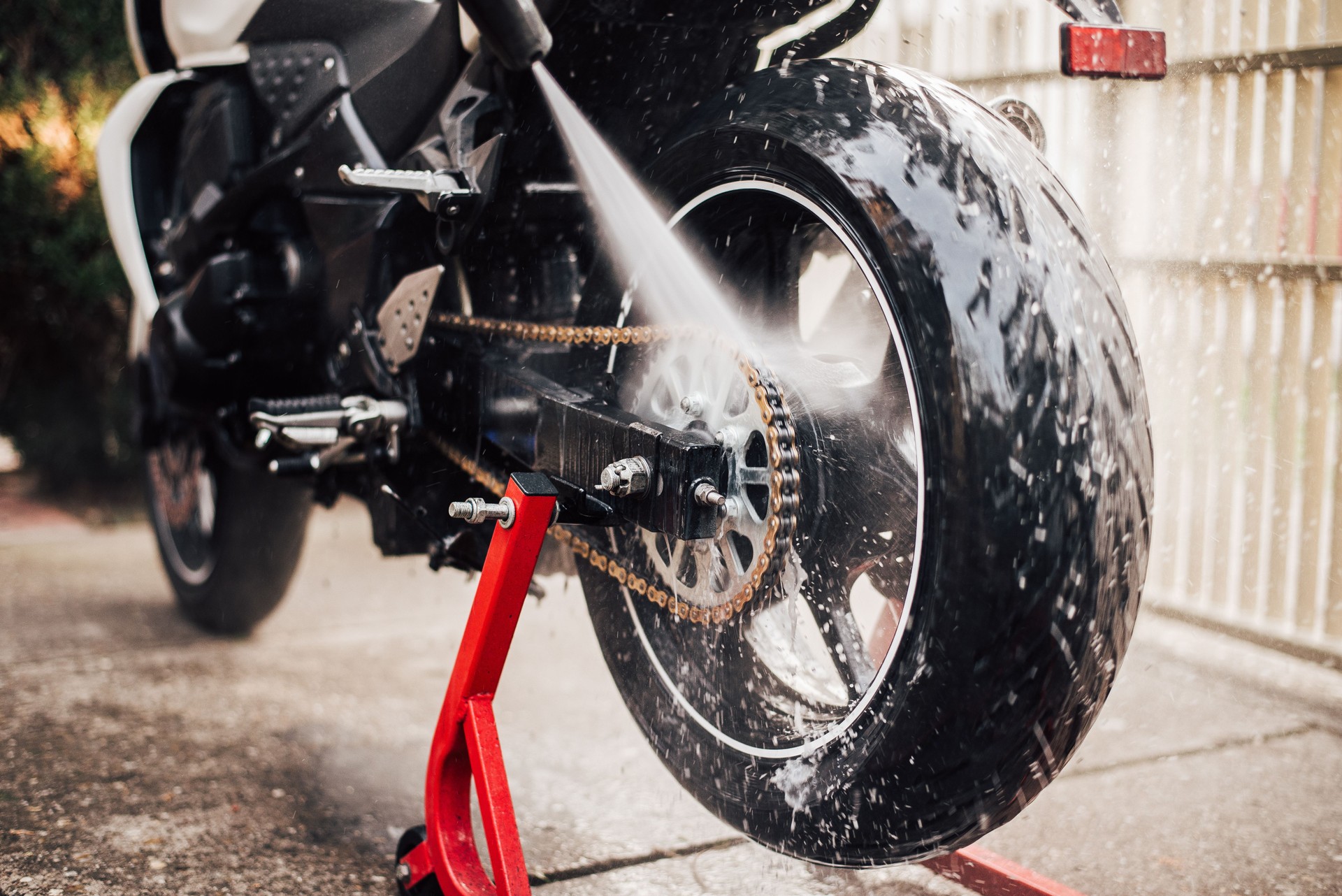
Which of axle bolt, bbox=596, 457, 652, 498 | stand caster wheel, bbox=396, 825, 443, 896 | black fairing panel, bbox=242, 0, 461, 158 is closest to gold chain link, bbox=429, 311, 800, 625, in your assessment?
axle bolt, bbox=596, 457, 652, 498

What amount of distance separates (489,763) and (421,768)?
760 mm

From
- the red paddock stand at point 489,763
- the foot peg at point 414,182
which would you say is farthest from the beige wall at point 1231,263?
the foot peg at point 414,182

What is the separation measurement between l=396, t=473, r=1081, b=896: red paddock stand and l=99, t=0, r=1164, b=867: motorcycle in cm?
6

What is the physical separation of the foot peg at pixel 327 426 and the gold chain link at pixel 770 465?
0.08 meters

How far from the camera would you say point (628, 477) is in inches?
57.8

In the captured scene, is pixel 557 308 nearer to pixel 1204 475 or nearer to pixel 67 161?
pixel 1204 475

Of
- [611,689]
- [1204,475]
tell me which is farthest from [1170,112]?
[611,689]

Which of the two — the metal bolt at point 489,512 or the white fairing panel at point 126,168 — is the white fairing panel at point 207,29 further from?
the metal bolt at point 489,512

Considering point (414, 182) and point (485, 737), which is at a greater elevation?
point (414, 182)

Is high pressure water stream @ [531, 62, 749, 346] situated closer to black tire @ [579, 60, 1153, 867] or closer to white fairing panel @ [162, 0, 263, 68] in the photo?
black tire @ [579, 60, 1153, 867]

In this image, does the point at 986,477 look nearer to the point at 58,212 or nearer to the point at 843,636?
the point at 843,636

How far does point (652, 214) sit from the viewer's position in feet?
5.37

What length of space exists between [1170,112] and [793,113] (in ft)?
7.30

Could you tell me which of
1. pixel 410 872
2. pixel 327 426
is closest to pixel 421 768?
pixel 410 872
